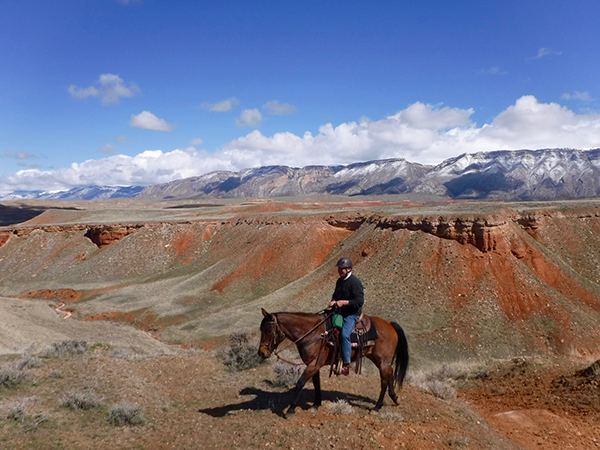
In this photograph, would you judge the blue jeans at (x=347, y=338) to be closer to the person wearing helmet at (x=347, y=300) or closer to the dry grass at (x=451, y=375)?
the person wearing helmet at (x=347, y=300)

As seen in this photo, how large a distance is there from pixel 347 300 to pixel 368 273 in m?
21.2

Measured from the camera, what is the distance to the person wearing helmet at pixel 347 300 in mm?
9398

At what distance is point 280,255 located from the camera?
4194cm

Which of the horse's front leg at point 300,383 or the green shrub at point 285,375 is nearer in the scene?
the horse's front leg at point 300,383

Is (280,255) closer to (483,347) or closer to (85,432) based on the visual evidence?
(483,347)

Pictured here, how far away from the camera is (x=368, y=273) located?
30.1 metres

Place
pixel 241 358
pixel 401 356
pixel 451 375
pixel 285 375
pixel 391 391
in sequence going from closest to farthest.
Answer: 1. pixel 391 391
2. pixel 401 356
3. pixel 285 375
4. pixel 241 358
5. pixel 451 375

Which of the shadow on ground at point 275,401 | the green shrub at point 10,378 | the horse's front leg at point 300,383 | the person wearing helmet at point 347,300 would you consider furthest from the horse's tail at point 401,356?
the green shrub at point 10,378

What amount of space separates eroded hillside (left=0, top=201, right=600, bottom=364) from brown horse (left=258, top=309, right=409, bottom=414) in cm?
1197

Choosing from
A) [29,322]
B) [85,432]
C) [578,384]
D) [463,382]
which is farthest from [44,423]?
[29,322]

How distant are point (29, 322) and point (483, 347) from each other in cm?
3190

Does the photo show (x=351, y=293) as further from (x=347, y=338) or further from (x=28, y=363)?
(x=28, y=363)

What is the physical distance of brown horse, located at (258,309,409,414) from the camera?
30.5 feet

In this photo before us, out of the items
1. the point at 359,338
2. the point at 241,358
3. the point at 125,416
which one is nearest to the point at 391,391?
the point at 359,338
